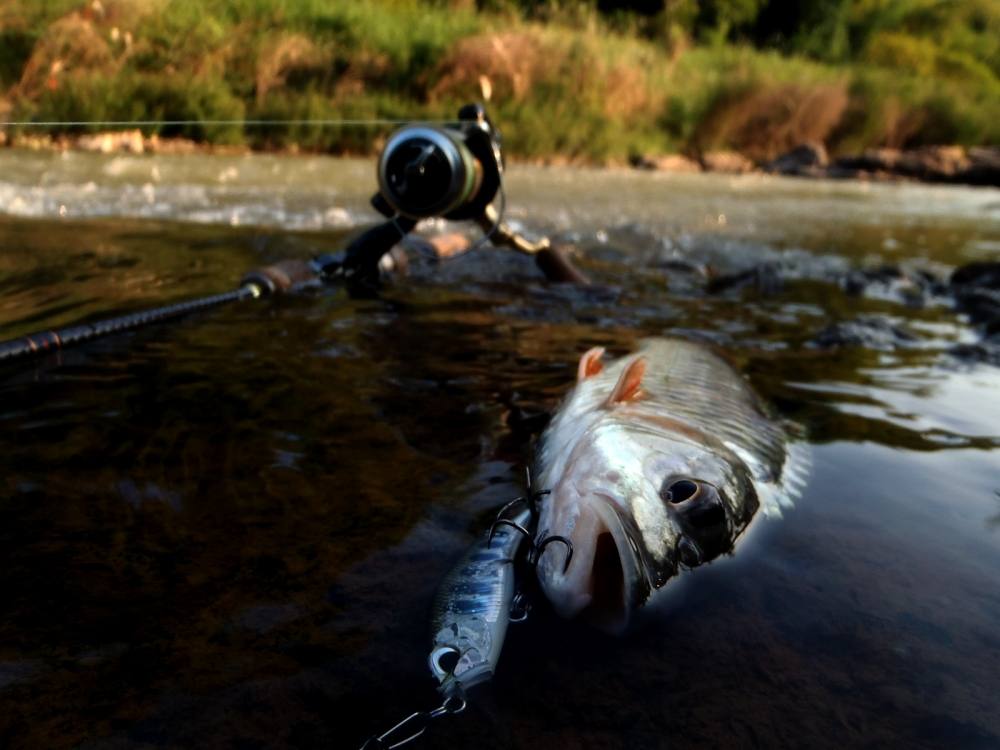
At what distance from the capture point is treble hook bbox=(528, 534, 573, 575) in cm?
168

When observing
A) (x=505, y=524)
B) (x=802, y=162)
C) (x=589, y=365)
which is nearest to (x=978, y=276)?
(x=589, y=365)

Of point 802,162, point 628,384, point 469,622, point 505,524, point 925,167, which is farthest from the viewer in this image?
point 925,167

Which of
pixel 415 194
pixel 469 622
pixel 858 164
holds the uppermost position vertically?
pixel 415 194

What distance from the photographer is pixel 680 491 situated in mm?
1867

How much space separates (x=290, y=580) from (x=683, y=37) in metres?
26.7

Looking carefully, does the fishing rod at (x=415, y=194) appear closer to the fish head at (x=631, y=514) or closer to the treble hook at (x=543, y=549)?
the fish head at (x=631, y=514)

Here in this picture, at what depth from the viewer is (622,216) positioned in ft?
31.2

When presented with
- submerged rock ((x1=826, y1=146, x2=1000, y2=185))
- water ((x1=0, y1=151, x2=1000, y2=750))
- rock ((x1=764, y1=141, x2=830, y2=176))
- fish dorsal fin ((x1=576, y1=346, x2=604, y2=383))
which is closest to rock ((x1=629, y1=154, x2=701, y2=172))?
rock ((x1=764, y1=141, x2=830, y2=176))

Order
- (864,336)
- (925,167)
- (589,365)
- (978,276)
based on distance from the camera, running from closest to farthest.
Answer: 1. (589,365)
2. (864,336)
3. (978,276)
4. (925,167)

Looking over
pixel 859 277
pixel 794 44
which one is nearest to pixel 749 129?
pixel 794 44

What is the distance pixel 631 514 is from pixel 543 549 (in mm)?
194

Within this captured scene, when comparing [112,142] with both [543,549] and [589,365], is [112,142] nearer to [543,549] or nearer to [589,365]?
[589,365]

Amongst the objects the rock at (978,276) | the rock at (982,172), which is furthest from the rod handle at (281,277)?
the rock at (982,172)

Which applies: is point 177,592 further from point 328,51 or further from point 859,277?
point 328,51
